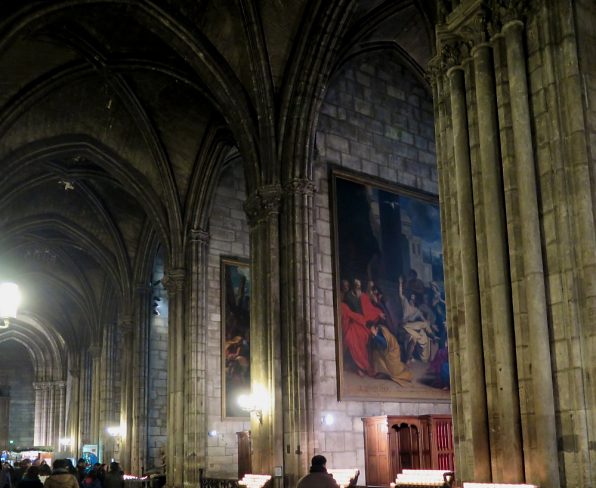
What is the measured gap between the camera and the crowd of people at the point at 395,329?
62.2 ft

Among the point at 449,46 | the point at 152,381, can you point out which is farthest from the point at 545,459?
the point at 152,381

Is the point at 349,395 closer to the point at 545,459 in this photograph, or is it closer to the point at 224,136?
the point at 224,136

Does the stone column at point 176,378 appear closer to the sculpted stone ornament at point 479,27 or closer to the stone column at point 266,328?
the stone column at point 266,328

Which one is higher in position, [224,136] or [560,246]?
[224,136]

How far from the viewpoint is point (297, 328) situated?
670 inches

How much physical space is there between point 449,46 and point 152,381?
2237 cm

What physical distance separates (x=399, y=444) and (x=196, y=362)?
7109 mm

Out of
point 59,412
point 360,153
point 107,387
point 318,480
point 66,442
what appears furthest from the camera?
point 59,412

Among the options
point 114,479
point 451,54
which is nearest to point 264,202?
point 114,479

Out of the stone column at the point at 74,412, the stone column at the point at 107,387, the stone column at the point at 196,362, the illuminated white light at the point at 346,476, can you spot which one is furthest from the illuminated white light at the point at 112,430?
the illuminated white light at the point at 346,476

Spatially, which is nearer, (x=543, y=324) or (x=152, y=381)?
(x=543, y=324)

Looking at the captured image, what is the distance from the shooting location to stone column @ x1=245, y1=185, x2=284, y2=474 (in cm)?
1673

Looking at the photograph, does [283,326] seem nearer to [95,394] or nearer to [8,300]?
[8,300]

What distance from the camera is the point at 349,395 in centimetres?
1839
